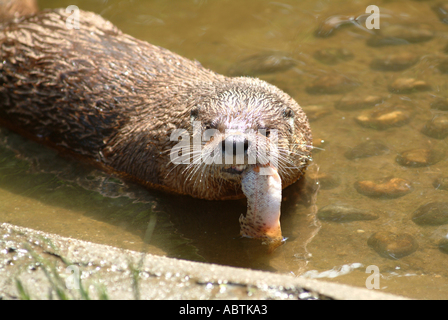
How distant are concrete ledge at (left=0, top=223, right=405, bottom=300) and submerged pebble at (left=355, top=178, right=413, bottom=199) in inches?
47.9

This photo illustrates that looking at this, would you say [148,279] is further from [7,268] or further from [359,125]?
[359,125]

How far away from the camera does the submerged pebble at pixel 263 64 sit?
4594mm

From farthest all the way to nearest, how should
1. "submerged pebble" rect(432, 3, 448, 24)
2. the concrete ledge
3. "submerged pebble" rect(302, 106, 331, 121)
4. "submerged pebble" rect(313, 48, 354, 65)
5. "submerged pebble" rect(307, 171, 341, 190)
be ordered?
"submerged pebble" rect(432, 3, 448, 24), "submerged pebble" rect(313, 48, 354, 65), "submerged pebble" rect(302, 106, 331, 121), "submerged pebble" rect(307, 171, 341, 190), the concrete ledge

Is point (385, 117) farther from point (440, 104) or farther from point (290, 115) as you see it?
point (290, 115)

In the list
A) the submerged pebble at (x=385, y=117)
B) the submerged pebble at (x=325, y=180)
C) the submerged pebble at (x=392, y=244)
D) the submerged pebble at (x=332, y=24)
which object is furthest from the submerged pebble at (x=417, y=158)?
the submerged pebble at (x=332, y=24)

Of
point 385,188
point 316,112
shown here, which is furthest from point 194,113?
point 316,112

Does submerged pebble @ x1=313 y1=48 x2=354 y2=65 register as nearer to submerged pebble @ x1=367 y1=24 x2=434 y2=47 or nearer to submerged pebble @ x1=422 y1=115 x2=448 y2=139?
submerged pebble @ x1=367 y1=24 x2=434 y2=47

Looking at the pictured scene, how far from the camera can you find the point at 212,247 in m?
2.95

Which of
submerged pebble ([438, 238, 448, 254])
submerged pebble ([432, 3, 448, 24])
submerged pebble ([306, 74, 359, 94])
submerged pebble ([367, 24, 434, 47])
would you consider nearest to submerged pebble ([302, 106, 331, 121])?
submerged pebble ([306, 74, 359, 94])

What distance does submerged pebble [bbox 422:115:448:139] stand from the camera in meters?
3.61

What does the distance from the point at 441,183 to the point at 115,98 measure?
218cm

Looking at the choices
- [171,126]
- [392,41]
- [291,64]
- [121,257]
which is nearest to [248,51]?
[291,64]

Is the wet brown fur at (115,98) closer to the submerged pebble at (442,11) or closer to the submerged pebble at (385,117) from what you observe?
the submerged pebble at (385,117)

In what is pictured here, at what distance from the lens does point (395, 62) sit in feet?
14.6
